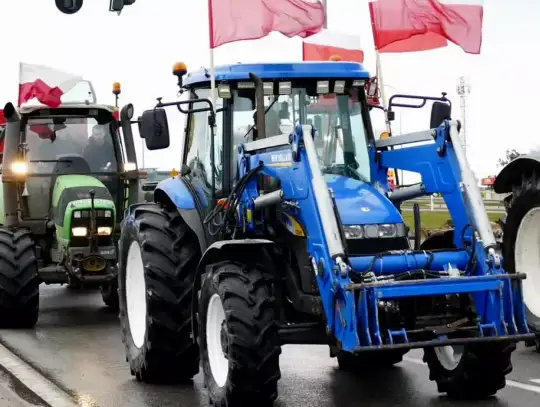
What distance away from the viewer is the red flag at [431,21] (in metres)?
11.7

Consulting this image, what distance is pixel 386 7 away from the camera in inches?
465

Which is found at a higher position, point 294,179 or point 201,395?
point 294,179

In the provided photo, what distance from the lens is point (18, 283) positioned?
40.3 ft

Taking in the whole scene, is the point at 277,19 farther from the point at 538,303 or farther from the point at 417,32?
the point at 538,303

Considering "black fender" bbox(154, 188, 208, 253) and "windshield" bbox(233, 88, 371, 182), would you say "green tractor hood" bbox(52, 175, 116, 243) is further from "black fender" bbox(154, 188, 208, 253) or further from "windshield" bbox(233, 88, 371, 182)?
"windshield" bbox(233, 88, 371, 182)

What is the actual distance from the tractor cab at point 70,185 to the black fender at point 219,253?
469 cm

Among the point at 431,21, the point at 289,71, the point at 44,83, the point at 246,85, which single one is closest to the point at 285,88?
the point at 289,71

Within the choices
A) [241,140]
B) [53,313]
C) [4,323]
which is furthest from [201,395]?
[53,313]

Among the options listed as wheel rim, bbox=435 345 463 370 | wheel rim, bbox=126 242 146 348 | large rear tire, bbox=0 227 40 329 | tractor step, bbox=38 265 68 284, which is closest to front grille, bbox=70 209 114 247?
tractor step, bbox=38 265 68 284

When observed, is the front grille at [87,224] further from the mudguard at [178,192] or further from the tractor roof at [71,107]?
the mudguard at [178,192]

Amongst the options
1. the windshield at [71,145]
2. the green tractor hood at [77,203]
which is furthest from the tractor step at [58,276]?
the windshield at [71,145]

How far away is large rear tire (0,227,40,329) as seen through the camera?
1226 cm

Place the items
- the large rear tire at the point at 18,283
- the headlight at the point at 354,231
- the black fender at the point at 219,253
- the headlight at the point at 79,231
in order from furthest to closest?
the headlight at the point at 79,231
the large rear tire at the point at 18,283
the headlight at the point at 354,231
the black fender at the point at 219,253

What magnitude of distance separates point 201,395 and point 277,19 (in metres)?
3.96
